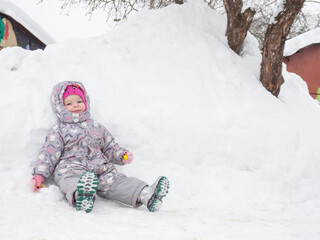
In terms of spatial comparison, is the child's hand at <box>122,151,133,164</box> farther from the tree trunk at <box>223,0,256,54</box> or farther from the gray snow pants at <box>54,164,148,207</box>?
the tree trunk at <box>223,0,256,54</box>

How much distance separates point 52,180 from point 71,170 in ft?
1.00

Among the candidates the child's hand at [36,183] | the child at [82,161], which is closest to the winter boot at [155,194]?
the child at [82,161]

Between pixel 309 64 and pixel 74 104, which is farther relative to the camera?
pixel 309 64

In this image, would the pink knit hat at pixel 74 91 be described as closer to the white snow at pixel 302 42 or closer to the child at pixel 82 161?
the child at pixel 82 161

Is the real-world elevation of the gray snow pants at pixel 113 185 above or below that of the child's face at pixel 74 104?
below

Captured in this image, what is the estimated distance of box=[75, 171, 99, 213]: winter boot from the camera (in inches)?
84.8

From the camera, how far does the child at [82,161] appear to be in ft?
7.97

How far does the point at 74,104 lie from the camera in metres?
2.95

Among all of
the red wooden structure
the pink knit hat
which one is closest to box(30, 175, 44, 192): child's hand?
the pink knit hat

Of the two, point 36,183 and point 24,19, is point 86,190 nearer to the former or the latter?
point 36,183

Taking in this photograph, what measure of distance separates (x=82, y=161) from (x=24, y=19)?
7.30 m

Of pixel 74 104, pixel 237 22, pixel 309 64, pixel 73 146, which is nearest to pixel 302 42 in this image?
pixel 309 64

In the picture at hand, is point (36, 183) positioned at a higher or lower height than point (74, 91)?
lower

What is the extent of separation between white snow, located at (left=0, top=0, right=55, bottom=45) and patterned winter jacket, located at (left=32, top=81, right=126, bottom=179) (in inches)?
240
